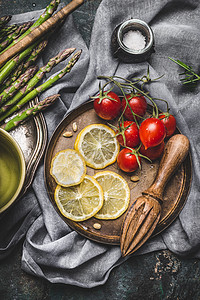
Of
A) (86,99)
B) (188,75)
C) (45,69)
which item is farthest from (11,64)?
(188,75)

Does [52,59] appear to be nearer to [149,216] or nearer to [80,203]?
[80,203]

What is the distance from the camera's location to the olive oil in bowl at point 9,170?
1595mm

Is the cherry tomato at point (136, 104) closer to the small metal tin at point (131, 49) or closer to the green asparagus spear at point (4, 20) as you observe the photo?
the small metal tin at point (131, 49)

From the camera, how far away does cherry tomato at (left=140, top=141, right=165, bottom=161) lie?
1.96m

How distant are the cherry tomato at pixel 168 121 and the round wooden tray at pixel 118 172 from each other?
87 millimetres

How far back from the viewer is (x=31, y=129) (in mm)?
2025

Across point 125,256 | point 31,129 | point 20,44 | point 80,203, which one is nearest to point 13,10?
point 20,44

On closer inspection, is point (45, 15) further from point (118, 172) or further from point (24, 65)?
point (118, 172)

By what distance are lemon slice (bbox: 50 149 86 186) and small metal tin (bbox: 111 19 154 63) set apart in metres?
0.67

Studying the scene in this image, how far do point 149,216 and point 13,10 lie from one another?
157cm

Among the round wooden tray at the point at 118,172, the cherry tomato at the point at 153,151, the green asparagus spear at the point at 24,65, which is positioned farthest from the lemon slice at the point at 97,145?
the green asparagus spear at the point at 24,65

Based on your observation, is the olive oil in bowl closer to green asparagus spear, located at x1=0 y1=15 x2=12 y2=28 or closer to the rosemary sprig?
green asparagus spear, located at x1=0 y1=15 x2=12 y2=28

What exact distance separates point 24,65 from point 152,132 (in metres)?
0.90

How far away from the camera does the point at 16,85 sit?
200 cm
